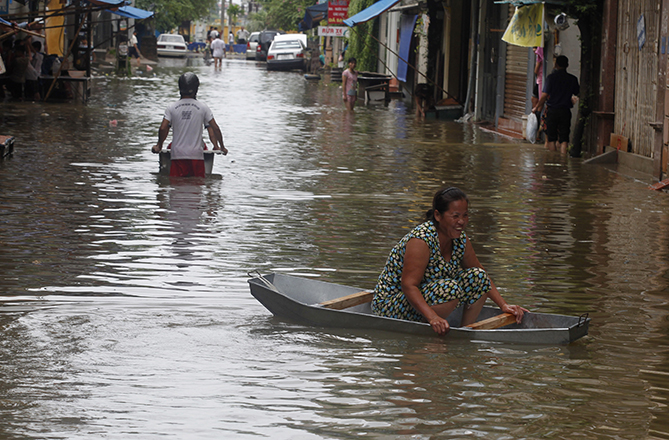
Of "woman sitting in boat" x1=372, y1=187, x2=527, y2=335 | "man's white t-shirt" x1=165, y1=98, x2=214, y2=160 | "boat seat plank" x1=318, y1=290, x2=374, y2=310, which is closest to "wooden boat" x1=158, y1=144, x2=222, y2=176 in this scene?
"man's white t-shirt" x1=165, y1=98, x2=214, y2=160

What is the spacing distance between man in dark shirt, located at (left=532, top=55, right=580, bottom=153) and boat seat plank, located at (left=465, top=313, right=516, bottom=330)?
38.9 ft

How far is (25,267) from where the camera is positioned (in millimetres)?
7832

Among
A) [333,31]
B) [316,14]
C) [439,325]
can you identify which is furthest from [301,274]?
[316,14]

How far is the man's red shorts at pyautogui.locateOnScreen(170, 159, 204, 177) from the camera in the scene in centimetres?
1270

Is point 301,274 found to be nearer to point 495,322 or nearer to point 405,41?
point 495,322

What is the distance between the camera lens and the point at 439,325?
231 inches

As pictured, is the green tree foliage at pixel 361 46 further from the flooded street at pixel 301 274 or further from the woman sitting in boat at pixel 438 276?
the woman sitting in boat at pixel 438 276

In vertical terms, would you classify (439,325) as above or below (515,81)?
below

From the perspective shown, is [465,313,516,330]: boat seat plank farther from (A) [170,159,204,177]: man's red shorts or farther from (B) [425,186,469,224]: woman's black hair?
(A) [170,159,204,177]: man's red shorts

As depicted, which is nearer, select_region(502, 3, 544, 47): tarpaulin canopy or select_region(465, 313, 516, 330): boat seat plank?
select_region(465, 313, 516, 330): boat seat plank

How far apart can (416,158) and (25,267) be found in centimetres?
951

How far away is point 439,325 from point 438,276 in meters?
0.39

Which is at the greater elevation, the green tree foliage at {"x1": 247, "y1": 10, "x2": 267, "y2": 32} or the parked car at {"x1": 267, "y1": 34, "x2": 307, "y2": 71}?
the green tree foliage at {"x1": 247, "y1": 10, "x2": 267, "y2": 32}

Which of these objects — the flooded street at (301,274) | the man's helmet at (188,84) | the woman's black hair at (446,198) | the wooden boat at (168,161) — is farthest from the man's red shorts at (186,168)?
the woman's black hair at (446,198)
